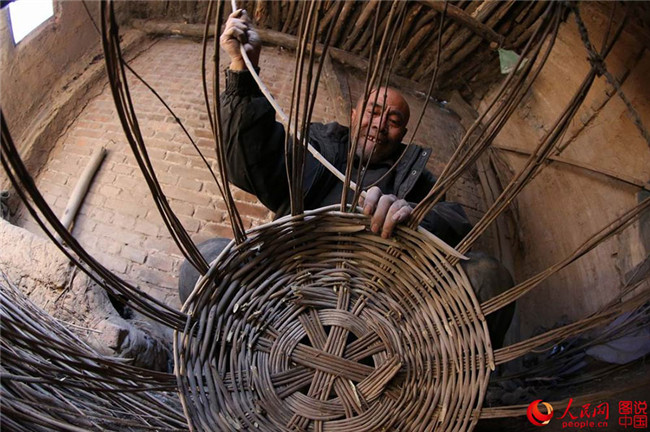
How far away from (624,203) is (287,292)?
4.25ft

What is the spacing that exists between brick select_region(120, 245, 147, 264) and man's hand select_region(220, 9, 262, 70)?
3.10 ft

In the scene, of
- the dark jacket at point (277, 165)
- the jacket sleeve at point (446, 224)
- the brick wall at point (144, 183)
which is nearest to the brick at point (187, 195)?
the brick wall at point (144, 183)

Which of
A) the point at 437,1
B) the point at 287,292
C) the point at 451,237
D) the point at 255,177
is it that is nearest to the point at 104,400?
the point at 287,292

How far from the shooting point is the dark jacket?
1.36m

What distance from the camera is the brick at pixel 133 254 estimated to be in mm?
1916

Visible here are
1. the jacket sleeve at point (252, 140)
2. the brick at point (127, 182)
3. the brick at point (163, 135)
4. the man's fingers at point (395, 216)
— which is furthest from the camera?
the brick at point (163, 135)

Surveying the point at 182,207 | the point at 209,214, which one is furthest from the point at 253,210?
the point at 182,207

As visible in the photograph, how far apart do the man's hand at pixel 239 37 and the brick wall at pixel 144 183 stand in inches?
34.8

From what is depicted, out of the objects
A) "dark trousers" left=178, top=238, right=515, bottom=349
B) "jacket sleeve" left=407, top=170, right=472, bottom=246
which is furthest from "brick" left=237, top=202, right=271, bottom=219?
"jacket sleeve" left=407, top=170, right=472, bottom=246

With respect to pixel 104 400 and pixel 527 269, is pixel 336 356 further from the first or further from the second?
pixel 527 269

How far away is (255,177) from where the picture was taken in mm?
1445

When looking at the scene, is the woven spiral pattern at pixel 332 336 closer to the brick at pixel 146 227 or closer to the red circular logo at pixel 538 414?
the red circular logo at pixel 538 414

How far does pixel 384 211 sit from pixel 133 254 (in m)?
1.19

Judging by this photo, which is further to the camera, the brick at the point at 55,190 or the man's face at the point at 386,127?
the brick at the point at 55,190
